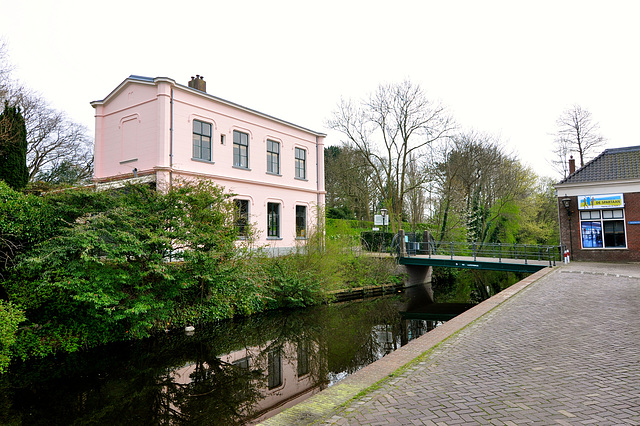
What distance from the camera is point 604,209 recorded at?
19.9 m

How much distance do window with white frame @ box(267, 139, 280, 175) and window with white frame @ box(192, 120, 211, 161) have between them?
3538 millimetres

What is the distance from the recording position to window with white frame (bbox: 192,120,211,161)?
1650 cm

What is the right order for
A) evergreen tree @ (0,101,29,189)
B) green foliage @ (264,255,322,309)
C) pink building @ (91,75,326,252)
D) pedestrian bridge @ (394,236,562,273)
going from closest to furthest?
evergreen tree @ (0,101,29,189) → green foliage @ (264,255,322,309) → pink building @ (91,75,326,252) → pedestrian bridge @ (394,236,562,273)

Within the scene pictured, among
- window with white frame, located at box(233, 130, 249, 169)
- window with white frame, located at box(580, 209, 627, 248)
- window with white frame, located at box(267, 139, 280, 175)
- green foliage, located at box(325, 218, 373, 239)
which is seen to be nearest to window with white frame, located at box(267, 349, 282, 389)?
window with white frame, located at box(233, 130, 249, 169)

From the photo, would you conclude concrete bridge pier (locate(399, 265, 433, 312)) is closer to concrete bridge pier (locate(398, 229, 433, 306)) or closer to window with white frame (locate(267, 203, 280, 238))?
concrete bridge pier (locate(398, 229, 433, 306))

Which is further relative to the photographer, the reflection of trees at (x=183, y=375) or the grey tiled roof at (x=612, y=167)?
the grey tiled roof at (x=612, y=167)

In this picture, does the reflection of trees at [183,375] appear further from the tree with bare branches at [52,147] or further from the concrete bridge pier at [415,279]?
the tree with bare branches at [52,147]

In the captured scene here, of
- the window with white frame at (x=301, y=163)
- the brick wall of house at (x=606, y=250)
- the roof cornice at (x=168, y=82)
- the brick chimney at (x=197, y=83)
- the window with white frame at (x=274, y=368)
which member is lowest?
the window with white frame at (x=274, y=368)

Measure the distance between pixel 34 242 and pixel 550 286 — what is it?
13.8 metres

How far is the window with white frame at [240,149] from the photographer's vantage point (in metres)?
18.1

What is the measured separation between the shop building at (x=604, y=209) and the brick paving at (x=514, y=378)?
44.9 feet

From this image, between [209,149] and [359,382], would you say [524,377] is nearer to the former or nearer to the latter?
[359,382]

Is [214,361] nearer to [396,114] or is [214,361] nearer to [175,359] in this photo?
[175,359]

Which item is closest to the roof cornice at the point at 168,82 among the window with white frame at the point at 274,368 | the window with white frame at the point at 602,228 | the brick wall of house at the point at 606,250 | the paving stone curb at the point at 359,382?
the window with white frame at the point at 274,368
